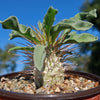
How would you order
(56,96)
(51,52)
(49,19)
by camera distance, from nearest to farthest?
1. (56,96)
2. (49,19)
3. (51,52)

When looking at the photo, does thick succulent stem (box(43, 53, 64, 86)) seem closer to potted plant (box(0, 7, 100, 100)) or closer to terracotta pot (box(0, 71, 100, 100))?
potted plant (box(0, 7, 100, 100))

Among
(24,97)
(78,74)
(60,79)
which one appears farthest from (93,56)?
(24,97)

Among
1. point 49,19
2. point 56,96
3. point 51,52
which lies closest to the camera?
point 56,96

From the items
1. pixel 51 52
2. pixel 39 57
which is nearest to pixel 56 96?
pixel 39 57

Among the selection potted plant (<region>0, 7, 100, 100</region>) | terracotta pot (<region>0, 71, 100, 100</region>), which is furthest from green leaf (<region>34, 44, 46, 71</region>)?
terracotta pot (<region>0, 71, 100, 100</region>)

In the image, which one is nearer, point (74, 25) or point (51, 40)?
point (74, 25)

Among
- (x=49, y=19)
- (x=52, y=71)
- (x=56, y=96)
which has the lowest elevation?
(x=56, y=96)

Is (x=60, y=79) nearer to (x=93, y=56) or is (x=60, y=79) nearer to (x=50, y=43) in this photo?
(x=50, y=43)

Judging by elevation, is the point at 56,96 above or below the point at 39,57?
below

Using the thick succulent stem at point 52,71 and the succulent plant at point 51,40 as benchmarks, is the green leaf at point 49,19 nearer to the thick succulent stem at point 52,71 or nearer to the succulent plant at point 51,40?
the succulent plant at point 51,40

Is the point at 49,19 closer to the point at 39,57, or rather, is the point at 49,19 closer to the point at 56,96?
the point at 39,57
